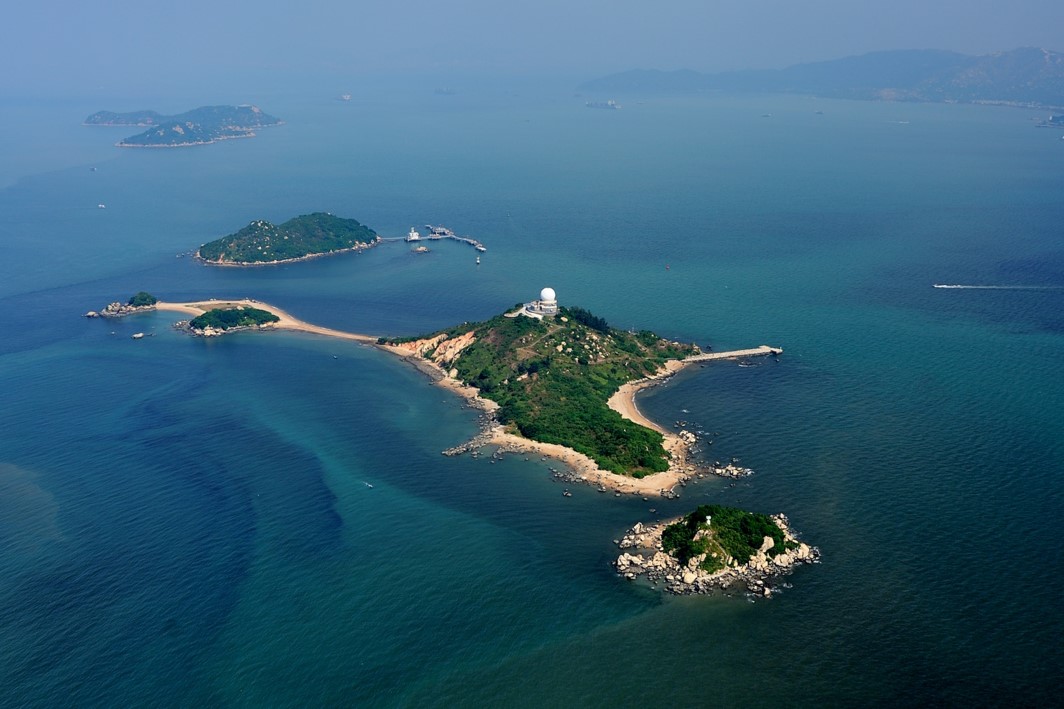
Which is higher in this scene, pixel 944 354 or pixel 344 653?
pixel 944 354

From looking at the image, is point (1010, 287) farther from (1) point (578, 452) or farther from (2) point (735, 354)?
(1) point (578, 452)

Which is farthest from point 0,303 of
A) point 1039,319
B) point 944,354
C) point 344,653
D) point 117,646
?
point 1039,319

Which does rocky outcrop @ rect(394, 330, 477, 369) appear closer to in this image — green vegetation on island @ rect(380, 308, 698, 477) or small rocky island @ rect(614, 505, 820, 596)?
green vegetation on island @ rect(380, 308, 698, 477)

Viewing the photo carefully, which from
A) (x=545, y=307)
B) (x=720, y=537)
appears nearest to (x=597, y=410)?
(x=545, y=307)

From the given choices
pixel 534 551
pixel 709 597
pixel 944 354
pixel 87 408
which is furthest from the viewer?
pixel 944 354

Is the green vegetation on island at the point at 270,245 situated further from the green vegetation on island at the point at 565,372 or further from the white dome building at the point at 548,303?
the white dome building at the point at 548,303

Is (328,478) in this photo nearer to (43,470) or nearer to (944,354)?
(43,470)
